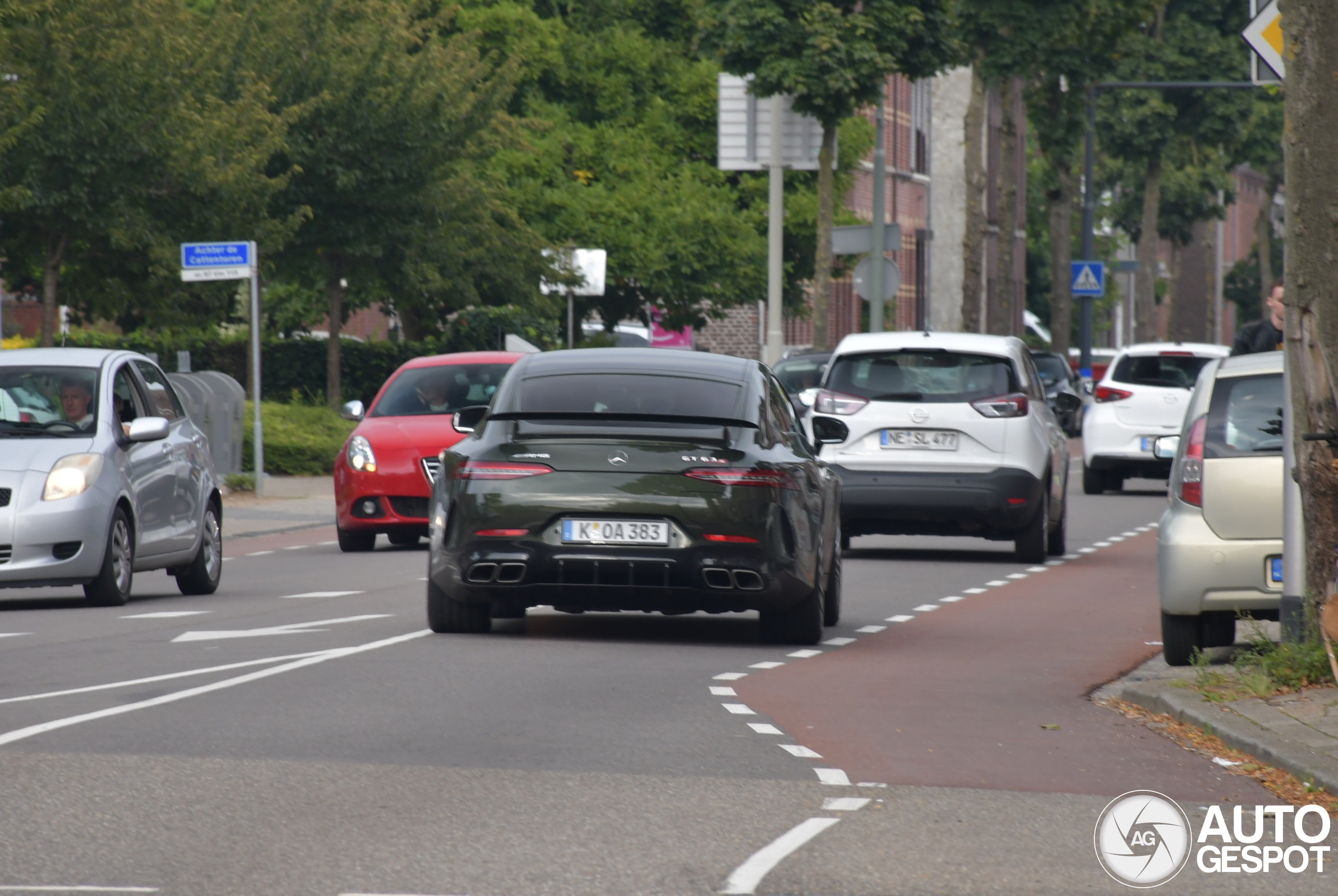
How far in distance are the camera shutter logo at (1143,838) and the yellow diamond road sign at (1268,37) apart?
16.3 feet

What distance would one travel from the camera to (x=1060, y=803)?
7723 millimetres

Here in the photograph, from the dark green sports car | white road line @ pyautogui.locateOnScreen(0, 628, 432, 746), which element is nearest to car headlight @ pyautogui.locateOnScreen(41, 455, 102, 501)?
white road line @ pyautogui.locateOnScreen(0, 628, 432, 746)

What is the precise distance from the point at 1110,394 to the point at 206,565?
14.9m

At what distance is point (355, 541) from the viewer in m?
20.2

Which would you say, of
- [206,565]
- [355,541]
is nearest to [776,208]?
[355,541]

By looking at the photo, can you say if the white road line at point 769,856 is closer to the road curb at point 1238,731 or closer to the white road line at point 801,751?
the white road line at point 801,751

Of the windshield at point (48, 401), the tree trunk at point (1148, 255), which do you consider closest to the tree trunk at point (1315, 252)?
the windshield at point (48, 401)

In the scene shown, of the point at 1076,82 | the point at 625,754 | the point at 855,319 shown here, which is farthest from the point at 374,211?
the point at 855,319

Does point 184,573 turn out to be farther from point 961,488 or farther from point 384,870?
point 384,870

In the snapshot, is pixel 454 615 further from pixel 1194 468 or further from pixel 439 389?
pixel 439 389

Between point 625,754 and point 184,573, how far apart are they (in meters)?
7.99

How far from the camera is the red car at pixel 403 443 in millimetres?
19359

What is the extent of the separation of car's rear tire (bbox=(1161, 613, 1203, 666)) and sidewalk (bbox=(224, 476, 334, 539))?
12453 mm

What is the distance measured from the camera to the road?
660cm
